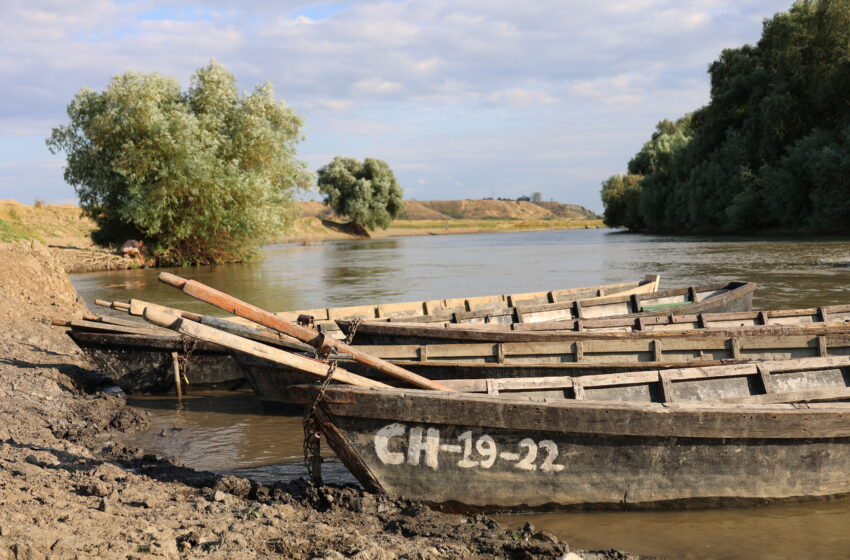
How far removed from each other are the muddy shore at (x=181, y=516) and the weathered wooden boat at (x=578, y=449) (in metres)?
0.32

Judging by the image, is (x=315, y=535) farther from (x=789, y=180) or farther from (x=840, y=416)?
(x=789, y=180)

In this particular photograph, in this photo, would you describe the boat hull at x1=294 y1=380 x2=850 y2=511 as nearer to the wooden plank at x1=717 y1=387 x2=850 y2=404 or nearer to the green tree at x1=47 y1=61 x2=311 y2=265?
the wooden plank at x1=717 y1=387 x2=850 y2=404

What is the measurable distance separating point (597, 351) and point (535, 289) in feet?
55.2

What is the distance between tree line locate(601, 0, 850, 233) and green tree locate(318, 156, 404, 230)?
122ft

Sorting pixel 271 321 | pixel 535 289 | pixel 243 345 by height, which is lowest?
pixel 535 289

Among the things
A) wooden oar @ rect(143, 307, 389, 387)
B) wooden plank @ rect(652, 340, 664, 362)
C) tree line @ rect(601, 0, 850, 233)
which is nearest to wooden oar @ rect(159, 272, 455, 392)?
wooden oar @ rect(143, 307, 389, 387)

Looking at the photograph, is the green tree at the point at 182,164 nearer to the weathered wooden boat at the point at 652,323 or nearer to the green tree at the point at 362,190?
the weathered wooden boat at the point at 652,323

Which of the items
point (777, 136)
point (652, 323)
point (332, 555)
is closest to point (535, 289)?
point (652, 323)

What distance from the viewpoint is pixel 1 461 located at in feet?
18.7

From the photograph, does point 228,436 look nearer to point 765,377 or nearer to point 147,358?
point 147,358

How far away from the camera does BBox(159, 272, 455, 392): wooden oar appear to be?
17.3 feet

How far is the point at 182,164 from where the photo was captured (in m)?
33.2

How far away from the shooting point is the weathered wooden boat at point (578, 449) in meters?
5.50

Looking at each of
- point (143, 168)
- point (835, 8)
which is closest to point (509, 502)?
point (143, 168)
